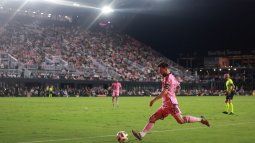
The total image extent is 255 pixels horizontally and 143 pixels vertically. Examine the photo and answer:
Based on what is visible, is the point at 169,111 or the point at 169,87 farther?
the point at 169,111

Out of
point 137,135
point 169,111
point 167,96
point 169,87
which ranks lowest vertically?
point 137,135

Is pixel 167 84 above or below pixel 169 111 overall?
above

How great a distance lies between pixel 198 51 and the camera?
9344 centimetres

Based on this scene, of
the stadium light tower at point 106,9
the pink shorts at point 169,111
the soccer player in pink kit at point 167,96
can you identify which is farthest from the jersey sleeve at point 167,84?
the stadium light tower at point 106,9

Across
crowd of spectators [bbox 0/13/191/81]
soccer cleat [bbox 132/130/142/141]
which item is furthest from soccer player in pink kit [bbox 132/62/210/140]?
crowd of spectators [bbox 0/13/191/81]

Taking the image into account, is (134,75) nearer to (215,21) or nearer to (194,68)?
(215,21)

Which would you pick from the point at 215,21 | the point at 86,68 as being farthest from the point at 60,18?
the point at 215,21

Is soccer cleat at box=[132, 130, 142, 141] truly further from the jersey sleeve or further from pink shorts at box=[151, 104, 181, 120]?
the jersey sleeve

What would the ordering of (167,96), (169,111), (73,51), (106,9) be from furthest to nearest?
(106,9) < (73,51) < (169,111) < (167,96)

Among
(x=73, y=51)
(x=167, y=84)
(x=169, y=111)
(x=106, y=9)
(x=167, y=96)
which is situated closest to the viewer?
(x=167, y=84)

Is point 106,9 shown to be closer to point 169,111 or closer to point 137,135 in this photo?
point 169,111

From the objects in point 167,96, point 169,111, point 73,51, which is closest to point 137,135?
point 169,111

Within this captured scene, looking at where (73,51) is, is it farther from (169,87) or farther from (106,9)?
(169,87)

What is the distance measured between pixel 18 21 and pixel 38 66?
13794mm
